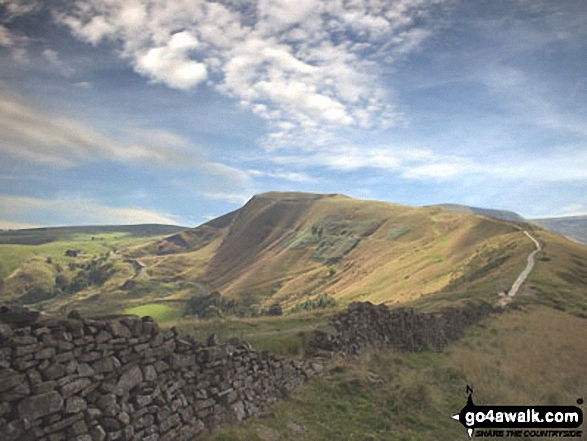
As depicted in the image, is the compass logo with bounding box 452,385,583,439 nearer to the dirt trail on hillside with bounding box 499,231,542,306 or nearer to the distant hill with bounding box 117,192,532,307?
the dirt trail on hillside with bounding box 499,231,542,306

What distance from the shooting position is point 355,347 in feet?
60.8

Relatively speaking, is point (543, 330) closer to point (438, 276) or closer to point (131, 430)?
point (131, 430)

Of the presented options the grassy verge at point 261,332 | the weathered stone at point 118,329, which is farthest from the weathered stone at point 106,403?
the grassy verge at point 261,332

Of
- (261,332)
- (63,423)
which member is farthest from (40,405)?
(261,332)

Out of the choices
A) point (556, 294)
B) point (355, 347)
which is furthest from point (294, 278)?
point (355, 347)

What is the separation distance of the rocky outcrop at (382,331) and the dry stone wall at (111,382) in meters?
5.99

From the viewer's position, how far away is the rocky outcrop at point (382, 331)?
1742 cm

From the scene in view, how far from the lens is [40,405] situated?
23.1 ft

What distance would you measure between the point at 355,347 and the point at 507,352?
1008 centimetres

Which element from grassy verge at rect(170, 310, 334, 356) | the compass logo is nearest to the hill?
grassy verge at rect(170, 310, 334, 356)

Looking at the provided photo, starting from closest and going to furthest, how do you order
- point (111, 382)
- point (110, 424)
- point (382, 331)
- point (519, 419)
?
point (110, 424), point (111, 382), point (519, 419), point (382, 331)

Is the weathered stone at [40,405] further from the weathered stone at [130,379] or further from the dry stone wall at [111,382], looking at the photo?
the weathered stone at [130,379]

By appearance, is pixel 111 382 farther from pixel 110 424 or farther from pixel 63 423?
pixel 63 423

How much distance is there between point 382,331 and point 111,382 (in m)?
15.1
